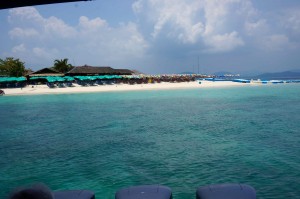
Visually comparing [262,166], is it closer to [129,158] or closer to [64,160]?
[129,158]

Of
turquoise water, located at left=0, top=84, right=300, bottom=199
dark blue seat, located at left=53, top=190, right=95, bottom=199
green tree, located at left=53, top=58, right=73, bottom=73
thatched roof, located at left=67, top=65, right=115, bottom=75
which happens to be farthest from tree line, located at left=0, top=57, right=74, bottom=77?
dark blue seat, located at left=53, top=190, right=95, bottom=199

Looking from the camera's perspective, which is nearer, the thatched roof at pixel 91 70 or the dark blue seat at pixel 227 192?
A: the dark blue seat at pixel 227 192

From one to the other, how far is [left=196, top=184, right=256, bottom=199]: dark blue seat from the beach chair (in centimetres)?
53

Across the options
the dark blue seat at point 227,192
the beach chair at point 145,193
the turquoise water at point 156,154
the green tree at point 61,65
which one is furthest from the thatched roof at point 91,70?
the dark blue seat at point 227,192

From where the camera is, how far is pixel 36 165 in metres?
9.16

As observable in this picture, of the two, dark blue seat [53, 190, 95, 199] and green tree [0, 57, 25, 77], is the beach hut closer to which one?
green tree [0, 57, 25, 77]

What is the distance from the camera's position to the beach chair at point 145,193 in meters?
4.39

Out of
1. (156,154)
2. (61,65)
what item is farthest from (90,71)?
(156,154)

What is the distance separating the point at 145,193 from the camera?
14.6 ft

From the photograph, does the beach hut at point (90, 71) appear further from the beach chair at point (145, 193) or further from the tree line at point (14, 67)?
the beach chair at point (145, 193)

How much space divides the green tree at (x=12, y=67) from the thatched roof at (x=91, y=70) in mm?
16595

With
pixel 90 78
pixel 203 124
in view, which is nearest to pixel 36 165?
pixel 203 124

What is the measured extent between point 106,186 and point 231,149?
4833 mm

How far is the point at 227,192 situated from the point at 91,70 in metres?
52.5
